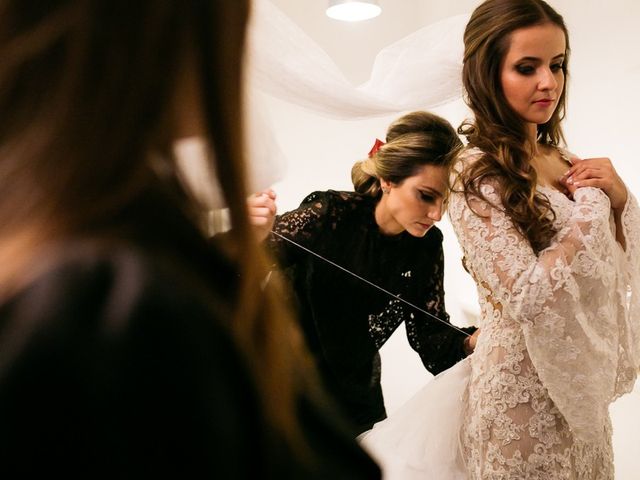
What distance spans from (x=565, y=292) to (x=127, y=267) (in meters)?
0.96

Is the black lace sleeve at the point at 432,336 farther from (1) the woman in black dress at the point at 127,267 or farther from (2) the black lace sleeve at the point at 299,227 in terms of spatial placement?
(1) the woman in black dress at the point at 127,267

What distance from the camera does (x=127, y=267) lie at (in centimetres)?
33

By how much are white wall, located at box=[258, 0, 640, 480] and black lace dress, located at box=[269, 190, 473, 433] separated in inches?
1.9

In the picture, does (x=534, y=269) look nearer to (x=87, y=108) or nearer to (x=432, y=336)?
(x=432, y=336)

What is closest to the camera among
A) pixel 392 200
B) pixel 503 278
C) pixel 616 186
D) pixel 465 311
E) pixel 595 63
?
pixel 503 278

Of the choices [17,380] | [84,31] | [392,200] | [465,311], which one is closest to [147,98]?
[84,31]

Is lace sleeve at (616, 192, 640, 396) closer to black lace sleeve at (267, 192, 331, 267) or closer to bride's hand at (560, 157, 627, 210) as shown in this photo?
bride's hand at (560, 157, 627, 210)

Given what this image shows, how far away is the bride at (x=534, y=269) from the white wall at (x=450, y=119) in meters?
0.38

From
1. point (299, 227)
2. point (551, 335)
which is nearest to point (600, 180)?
point (551, 335)

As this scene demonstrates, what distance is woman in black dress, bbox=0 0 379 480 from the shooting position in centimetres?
31

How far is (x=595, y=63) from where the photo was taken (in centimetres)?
221

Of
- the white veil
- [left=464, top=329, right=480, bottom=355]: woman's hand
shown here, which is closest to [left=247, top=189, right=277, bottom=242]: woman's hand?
the white veil

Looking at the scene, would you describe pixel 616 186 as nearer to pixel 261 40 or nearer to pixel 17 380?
pixel 261 40

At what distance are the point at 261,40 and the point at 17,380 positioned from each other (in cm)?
103
